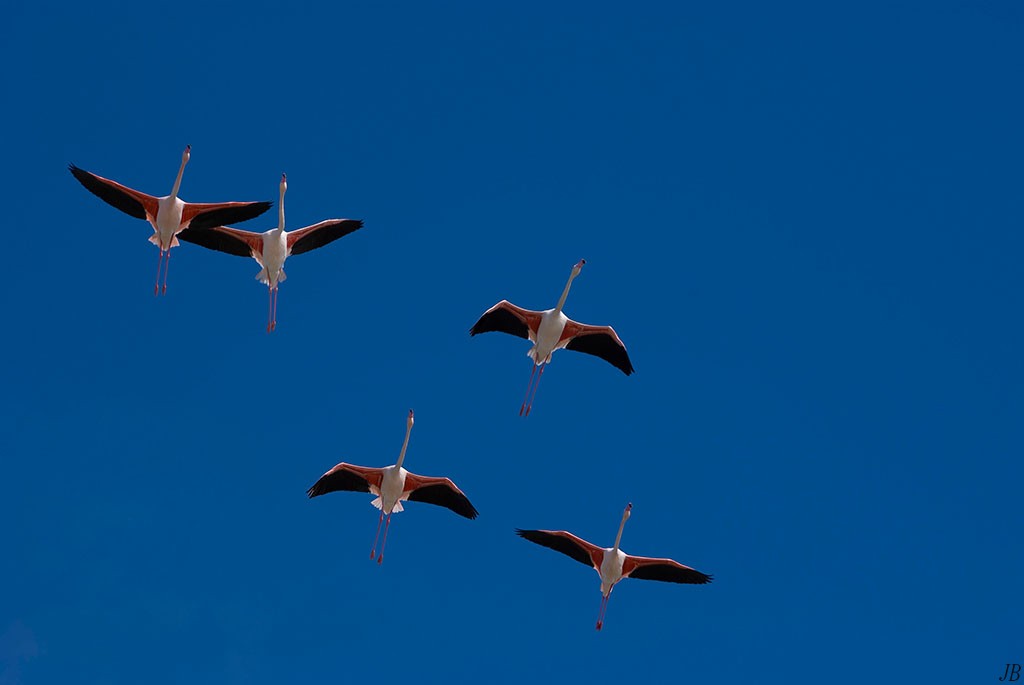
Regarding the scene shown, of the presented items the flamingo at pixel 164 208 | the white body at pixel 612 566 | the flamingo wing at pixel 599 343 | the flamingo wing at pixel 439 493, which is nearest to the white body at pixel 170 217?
the flamingo at pixel 164 208

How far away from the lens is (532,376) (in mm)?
37406

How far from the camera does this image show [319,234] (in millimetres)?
34562

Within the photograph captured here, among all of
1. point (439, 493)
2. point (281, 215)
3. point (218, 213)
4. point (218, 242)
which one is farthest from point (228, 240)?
point (439, 493)

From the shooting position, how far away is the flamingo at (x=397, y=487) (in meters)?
35.4

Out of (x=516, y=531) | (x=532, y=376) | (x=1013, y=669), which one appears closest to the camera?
(x=1013, y=669)

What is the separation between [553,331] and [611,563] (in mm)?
5930

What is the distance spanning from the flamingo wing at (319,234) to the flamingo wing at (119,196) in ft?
10.9

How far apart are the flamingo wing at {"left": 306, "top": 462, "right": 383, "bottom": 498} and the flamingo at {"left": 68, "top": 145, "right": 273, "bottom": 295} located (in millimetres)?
6642

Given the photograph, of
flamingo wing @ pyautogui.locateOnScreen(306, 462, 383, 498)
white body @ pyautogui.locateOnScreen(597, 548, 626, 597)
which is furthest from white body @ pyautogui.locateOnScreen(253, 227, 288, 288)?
white body @ pyautogui.locateOnScreen(597, 548, 626, 597)

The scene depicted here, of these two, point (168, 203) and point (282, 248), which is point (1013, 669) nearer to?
point (282, 248)

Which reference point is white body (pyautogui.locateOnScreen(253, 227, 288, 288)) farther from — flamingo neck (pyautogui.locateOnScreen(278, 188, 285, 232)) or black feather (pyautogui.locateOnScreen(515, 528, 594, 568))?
black feather (pyautogui.locateOnScreen(515, 528, 594, 568))

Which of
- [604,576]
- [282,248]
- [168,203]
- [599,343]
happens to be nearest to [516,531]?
[604,576]

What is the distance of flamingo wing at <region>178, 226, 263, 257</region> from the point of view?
3497cm

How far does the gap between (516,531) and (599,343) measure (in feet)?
16.8
